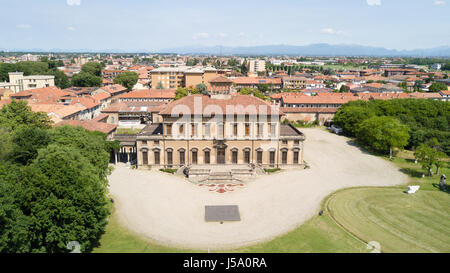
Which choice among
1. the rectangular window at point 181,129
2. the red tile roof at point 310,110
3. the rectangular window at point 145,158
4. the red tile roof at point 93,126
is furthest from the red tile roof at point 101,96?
the rectangular window at point 181,129

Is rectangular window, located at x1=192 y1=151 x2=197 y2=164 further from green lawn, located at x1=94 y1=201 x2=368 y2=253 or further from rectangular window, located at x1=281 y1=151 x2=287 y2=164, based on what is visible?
green lawn, located at x1=94 y1=201 x2=368 y2=253

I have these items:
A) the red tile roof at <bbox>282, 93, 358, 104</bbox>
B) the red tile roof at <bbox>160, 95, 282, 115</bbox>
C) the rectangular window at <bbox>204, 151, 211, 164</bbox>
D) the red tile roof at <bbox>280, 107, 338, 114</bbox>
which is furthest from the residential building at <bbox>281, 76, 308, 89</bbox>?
the rectangular window at <bbox>204, 151, 211, 164</bbox>

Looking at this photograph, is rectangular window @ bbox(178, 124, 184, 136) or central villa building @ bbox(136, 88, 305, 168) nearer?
central villa building @ bbox(136, 88, 305, 168)

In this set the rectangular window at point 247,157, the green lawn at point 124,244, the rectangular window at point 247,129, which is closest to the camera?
the green lawn at point 124,244

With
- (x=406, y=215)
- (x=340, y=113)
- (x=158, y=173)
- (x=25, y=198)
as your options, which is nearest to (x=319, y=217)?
(x=406, y=215)

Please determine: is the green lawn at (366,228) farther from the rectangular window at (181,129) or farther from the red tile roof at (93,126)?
the red tile roof at (93,126)

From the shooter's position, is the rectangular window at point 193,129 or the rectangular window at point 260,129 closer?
the rectangular window at point 193,129
